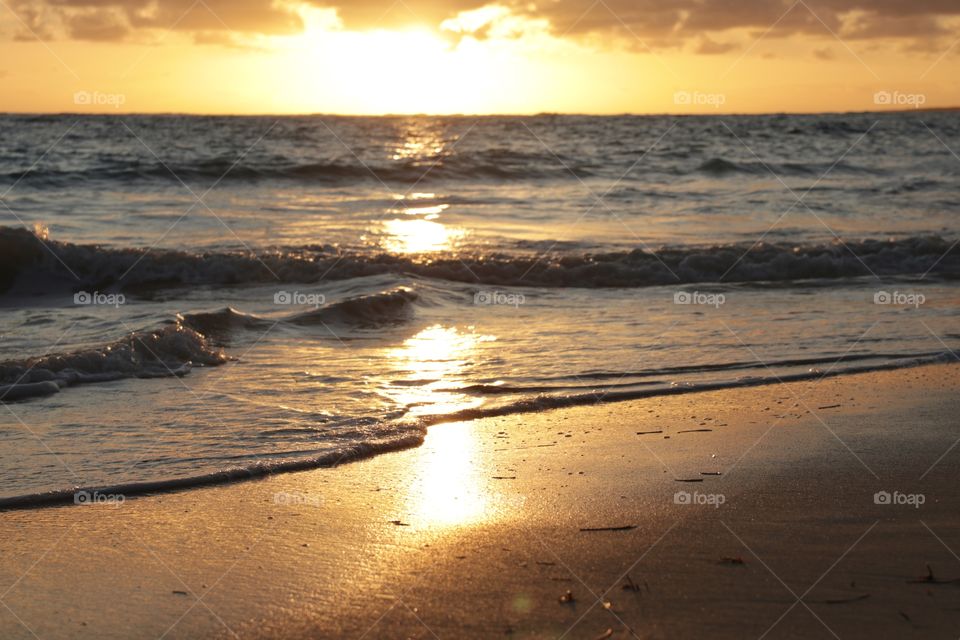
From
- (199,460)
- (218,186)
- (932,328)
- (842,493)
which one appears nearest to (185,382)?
(199,460)

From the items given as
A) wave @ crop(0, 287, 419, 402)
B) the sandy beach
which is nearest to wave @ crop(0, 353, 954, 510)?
the sandy beach

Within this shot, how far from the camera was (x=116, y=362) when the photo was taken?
7887mm

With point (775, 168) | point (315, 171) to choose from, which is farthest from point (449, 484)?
point (775, 168)

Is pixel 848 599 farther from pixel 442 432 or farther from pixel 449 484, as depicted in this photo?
pixel 442 432

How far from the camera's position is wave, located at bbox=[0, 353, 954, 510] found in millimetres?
5051

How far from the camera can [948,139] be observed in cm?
4594

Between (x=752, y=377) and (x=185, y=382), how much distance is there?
4.44 metres

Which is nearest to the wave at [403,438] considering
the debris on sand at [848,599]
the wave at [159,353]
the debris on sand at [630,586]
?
the debris on sand at [630,586]

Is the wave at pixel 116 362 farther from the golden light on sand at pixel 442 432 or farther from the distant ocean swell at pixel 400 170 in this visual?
the distant ocean swell at pixel 400 170

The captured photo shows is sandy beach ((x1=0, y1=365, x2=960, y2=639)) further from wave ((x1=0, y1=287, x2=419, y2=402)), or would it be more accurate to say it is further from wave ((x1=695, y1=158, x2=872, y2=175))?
wave ((x1=695, y1=158, x2=872, y2=175))

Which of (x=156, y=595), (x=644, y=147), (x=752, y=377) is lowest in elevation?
(x=156, y=595)

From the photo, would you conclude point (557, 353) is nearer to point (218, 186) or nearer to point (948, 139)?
point (218, 186)

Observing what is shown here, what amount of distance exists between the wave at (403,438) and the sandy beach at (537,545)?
133 millimetres

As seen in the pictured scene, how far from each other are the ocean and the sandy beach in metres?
0.62
